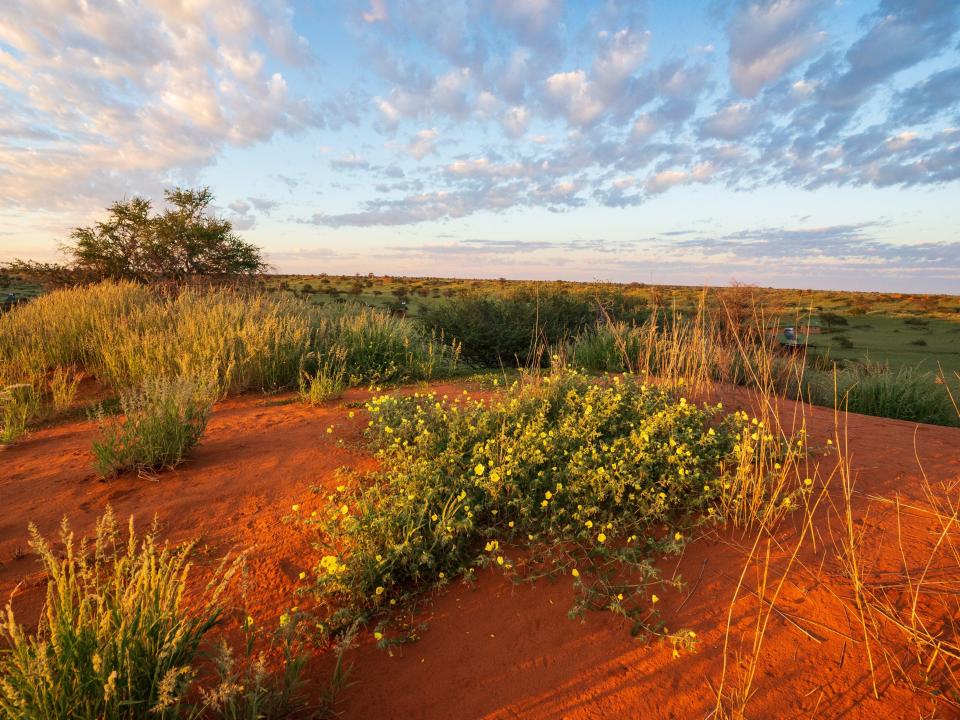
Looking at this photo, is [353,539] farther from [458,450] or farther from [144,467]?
[144,467]

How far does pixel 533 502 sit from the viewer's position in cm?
365

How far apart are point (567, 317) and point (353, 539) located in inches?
494

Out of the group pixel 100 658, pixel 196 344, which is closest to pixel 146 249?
pixel 196 344

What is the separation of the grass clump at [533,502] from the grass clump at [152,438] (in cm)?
183

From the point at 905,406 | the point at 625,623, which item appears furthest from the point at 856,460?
the point at 905,406

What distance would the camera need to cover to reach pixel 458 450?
425 cm

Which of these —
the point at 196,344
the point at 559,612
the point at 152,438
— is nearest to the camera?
the point at 559,612

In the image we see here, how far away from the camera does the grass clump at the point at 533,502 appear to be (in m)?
3.09

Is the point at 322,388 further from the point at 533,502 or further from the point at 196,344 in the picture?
the point at 533,502

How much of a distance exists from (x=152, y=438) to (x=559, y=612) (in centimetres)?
378

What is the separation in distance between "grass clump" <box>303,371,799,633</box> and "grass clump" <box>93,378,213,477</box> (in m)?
1.83

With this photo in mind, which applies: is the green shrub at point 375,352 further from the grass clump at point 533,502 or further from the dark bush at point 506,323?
the grass clump at point 533,502

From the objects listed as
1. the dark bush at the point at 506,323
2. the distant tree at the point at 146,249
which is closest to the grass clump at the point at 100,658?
the dark bush at the point at 506,323

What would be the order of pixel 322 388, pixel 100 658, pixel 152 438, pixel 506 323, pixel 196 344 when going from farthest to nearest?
pixel 506 323
pixel 196 344
pixel 322 388
pixel 152 438
pixel 100 658
